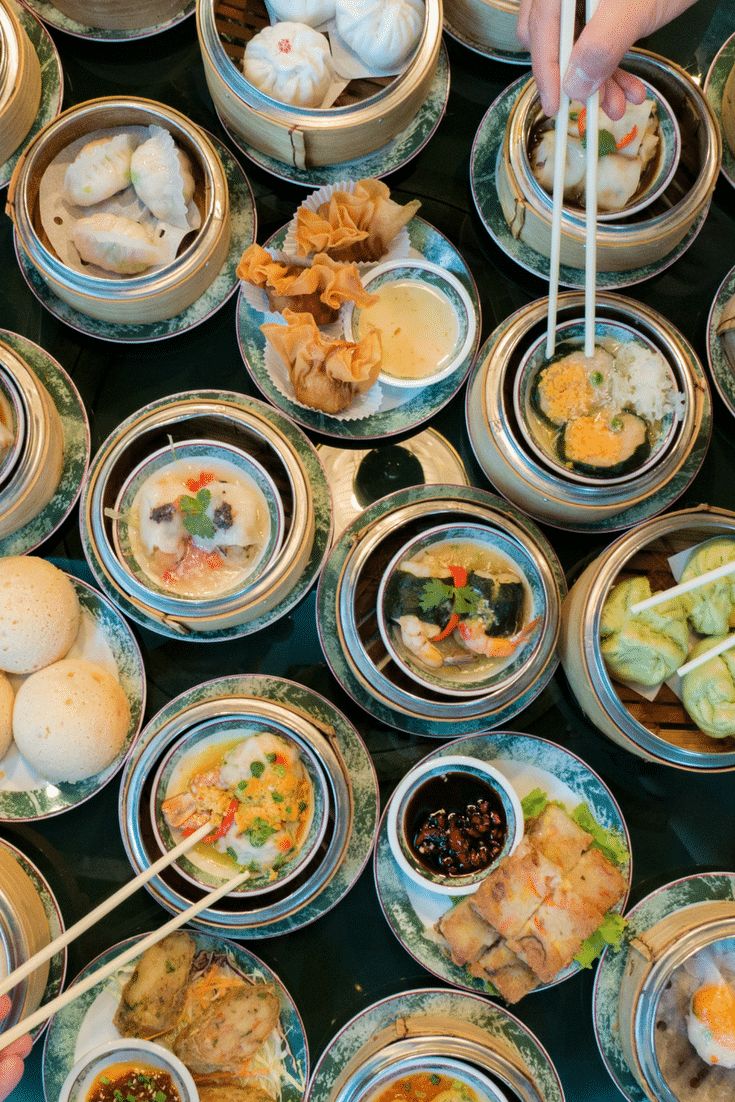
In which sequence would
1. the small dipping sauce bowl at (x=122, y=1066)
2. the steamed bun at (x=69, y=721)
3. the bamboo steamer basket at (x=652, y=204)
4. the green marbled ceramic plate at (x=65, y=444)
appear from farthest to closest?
the green marbled ceramic plate at (x=65, y=444) → the bamboo steamer basket at (x=652, y=204) → the steamed bun at (x=69, y=721) → the small dipping sauce bowl at (x=122, y=1066)

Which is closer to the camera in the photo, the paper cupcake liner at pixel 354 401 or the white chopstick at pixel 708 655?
the white chopstick at pixel 708 655

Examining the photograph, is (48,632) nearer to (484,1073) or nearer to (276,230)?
(276,230)

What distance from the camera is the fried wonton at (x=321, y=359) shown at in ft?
8.29

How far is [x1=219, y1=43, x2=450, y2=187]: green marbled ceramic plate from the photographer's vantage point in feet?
9.05

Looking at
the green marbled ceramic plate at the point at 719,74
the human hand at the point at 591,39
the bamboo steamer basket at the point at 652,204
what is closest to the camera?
the human hand at the point at 591,39

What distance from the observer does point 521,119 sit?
2.60 meters

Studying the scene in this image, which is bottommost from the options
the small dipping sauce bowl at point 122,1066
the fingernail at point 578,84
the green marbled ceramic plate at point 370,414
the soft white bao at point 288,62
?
the small dipping sauce bowl at point 122,1066

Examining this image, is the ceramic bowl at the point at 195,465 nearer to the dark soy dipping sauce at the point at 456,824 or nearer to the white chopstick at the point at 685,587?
the dark soy dipping sauce at the point at 456,824

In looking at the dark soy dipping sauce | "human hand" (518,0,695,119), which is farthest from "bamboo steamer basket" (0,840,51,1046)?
"human hand" (518,0,695,119)

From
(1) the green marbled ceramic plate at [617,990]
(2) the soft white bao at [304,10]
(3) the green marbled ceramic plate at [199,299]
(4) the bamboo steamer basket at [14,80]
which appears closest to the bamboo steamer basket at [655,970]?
(1) the green marbled ceramic plate at [617,990]

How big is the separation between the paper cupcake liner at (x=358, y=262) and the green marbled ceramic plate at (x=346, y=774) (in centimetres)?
123

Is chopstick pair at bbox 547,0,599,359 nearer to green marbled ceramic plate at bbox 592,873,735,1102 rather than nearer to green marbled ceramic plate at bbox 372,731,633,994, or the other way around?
green marbled ceramic plate at bbox 372,731,633,994

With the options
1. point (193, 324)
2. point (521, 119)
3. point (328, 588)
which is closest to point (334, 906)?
point (328, 588)

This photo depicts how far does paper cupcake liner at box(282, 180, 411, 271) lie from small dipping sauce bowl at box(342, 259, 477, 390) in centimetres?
5
